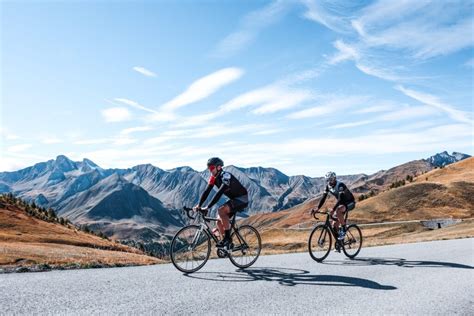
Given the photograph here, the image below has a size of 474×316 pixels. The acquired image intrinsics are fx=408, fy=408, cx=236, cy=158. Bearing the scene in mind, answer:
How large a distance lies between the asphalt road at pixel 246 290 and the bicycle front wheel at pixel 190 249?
0.28 m

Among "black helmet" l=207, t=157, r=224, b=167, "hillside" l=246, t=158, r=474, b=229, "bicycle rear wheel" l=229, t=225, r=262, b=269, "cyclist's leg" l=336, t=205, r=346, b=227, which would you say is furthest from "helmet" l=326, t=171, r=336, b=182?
"hillside" l=246, t=158, r=474, b=229

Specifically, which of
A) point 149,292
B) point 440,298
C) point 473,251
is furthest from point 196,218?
point 473,251

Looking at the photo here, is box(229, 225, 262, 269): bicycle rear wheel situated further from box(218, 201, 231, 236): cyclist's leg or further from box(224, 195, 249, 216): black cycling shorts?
box(224, 195, 249, 216): black cycling shorts

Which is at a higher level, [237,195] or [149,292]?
[237,195]

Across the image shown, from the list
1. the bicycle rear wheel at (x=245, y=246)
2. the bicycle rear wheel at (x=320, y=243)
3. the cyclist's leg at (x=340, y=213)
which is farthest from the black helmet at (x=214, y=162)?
the cyclist's leg at (x=340, y=213)

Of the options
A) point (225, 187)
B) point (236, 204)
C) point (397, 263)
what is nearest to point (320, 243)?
point (397, 263)

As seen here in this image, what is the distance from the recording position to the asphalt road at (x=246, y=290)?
727 centimetres

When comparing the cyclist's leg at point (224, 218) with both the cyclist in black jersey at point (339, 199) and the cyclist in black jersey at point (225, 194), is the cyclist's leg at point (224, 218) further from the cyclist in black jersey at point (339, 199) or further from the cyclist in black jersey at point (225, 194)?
the cyclist in black jersey at point (339, 199)

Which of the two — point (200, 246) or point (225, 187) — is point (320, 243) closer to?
point (225, 187)

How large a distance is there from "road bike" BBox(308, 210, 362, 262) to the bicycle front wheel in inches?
155

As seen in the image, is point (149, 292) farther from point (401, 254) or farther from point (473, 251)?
point (473, 251)

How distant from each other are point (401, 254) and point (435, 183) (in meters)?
73.8

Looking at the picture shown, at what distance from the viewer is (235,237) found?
12.0 metres

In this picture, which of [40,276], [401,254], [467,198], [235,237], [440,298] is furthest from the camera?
[467,198]
